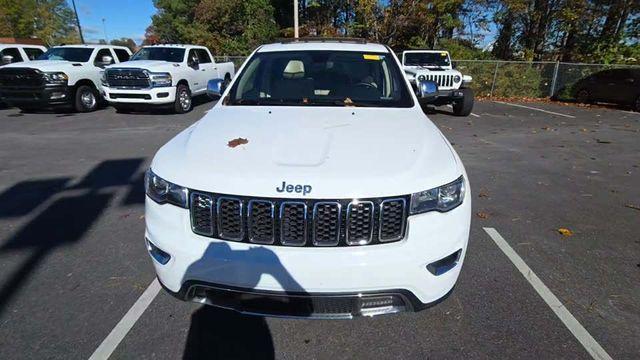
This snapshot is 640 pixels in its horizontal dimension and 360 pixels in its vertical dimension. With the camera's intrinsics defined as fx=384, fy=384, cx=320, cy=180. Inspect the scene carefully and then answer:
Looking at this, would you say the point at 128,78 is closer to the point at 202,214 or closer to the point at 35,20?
the point at 202,214

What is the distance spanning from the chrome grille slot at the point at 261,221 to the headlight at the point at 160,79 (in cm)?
964

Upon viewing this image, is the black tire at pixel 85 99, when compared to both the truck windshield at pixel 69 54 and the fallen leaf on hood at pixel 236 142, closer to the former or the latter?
the truck windshield at pixel 69 54

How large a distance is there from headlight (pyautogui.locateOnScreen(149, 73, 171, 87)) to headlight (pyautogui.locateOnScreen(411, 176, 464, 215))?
999 cm

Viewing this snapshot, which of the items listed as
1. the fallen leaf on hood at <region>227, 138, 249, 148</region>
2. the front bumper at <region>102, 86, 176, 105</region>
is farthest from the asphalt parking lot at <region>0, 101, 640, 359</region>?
the front bumper at <region>102, 86, 176, 105</region>

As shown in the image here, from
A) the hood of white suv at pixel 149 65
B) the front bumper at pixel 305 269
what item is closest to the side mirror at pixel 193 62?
the hood of white suv at pixel 149 65

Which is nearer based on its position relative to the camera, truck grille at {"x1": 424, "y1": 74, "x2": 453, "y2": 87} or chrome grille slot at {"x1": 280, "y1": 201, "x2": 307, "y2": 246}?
chrome grille slot at {"x1": 280, "y1": 201, "x2": 307, "y2": 246}

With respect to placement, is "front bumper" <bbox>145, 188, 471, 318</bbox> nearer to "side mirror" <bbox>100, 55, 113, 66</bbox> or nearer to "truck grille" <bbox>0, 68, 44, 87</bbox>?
"truck grille" <bbox>0, 68, 44, 87</bbox>

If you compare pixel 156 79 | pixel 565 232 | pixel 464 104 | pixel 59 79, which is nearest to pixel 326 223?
pixel 565 232

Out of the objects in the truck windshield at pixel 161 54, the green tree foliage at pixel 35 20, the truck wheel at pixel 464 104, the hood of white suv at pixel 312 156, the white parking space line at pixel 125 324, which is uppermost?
the green tree foliage at pixel 35 20

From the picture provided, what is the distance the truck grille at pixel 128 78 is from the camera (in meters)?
Result: 10.2

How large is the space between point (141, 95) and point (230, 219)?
384 inches

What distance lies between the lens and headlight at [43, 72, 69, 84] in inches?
416

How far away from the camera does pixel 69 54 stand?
38.6 ft

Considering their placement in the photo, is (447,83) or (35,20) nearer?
(447,83)
